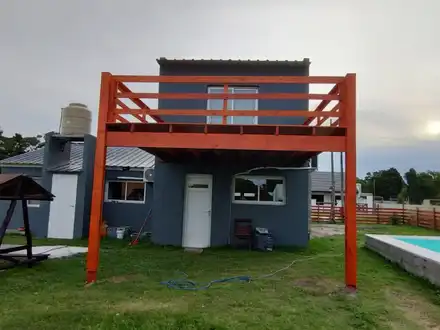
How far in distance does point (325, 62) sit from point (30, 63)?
9574 millimetres

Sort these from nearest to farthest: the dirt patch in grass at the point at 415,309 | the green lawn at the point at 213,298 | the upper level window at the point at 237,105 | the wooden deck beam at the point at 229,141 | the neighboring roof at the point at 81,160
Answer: the green lawn at the point at 213,298 → the dirt patch in grass at the point at 415,309 → the wooden deck beam at the point at 229,141 → the upper level window at the point at 237,105 → the neighboring roof at the point at 81,160

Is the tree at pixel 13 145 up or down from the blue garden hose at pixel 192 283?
up

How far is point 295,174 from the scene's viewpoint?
10.1 metres

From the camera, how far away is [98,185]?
5809mm

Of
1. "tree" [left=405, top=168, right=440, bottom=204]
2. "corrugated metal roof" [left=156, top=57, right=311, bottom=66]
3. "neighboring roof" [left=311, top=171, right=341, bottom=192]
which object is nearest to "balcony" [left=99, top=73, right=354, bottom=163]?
"corrugated metal roof" [left=156, top=57, right=311, bottom=66]

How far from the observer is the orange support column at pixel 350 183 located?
17.9 ft

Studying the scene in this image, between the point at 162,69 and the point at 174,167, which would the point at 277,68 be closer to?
the point at 162,69

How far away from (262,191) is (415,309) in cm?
583

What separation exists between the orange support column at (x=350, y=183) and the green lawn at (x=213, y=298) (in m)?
0.42

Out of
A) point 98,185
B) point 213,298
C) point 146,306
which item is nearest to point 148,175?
point 98,185

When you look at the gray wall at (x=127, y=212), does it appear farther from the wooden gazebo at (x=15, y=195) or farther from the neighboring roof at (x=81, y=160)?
the wooden gazebo at (x=15, y=195)

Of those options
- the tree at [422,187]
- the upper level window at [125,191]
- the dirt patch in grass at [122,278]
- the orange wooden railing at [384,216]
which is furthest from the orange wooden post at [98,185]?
the tree at [422,187]

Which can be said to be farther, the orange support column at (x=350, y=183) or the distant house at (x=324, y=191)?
the distant house at (x=324, y=191)

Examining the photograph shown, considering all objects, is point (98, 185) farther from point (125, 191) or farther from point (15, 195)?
point (125, 191)
